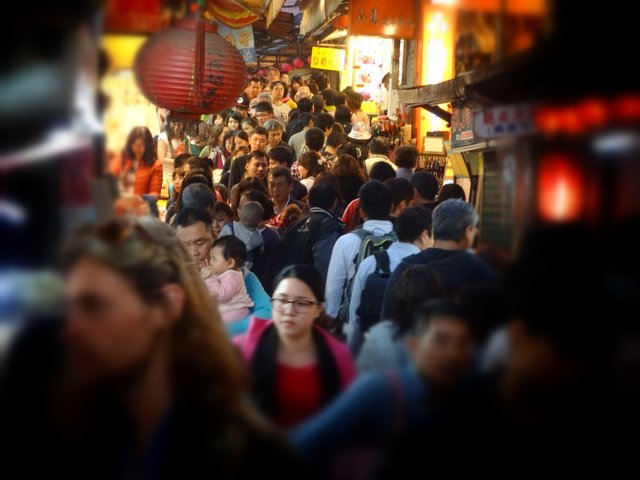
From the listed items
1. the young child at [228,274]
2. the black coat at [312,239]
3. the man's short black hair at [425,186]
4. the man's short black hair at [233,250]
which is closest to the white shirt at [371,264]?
the young child at [228,274]

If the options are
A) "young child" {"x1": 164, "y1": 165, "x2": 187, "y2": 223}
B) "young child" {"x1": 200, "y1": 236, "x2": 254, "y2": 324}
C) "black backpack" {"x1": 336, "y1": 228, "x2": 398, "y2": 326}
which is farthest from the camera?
"young child" {"x1": 164, "y1": 165, "x2": 187, "y2": 223}

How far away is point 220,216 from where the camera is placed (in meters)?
5.73

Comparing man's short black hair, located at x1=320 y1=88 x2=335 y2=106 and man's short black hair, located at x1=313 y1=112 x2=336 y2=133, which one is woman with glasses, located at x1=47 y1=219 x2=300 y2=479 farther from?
man's short black hair, located at x1=320 y1=88 x2=335 y2=106

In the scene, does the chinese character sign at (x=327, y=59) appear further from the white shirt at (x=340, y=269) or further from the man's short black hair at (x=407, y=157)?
the white shirt at (x=340, y=269)

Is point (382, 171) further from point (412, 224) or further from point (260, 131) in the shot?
point (412, 224)

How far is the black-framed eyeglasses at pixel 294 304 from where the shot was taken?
7.33 ft

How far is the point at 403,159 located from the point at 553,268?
18.1 ft

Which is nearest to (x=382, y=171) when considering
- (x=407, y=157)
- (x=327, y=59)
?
(x=407, y=157)

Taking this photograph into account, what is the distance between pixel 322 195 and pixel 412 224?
4.72 ft

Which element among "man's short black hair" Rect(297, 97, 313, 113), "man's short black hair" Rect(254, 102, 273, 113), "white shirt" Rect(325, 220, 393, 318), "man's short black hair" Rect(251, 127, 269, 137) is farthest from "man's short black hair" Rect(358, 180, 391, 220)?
"man's short black hair" Rect(254, 102, 273, 113)

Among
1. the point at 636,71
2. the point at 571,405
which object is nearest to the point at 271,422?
the point at 571,405

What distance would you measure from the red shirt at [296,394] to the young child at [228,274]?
2243 mm

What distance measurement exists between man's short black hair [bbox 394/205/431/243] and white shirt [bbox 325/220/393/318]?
557 mm

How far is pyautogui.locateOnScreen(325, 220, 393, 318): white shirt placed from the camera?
4.60 m
